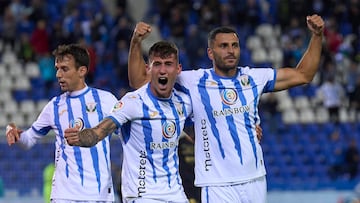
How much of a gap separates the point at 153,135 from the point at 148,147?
11 cm

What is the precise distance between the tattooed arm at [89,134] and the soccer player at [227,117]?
85 cm

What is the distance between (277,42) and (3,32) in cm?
619

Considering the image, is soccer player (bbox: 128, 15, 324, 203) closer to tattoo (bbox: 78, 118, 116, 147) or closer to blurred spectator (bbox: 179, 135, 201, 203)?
tattoo (bbox: 78, 118, 116, 147)

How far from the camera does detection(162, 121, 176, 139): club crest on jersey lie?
843cm

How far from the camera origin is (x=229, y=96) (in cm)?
873

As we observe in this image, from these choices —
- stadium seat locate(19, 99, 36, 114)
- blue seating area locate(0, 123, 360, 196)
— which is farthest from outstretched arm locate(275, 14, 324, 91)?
stadium seat locate(19, 99, 36, 114)

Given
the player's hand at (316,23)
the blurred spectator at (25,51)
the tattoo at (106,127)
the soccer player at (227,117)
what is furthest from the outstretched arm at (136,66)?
the blurred spectator at (25,51)

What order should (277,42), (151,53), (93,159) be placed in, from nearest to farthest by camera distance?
(151,53) < (93,159) < (277,42)

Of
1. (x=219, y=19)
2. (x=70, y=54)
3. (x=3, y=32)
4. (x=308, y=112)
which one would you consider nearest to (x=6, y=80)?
(x=3, y=32)

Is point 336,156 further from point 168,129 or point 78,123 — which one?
point 168,129

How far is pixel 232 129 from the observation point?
28.5ft

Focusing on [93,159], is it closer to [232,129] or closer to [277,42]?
[232,129]

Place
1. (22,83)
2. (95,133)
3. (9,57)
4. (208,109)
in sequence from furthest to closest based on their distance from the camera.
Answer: (9,57) → (22,83) → (208,109) → (95,133)

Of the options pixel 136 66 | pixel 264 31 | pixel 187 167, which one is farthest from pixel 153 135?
pixel 264 31
